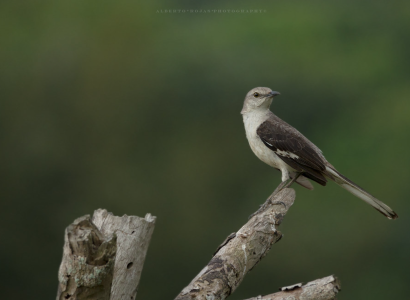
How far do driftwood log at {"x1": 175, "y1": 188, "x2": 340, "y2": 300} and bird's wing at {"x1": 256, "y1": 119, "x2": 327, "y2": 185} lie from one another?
55 centimetres

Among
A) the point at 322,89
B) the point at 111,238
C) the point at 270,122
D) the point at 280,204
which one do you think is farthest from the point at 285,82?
the point at 111,238

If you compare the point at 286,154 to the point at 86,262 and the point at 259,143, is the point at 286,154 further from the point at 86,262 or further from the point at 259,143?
the point at 86,262

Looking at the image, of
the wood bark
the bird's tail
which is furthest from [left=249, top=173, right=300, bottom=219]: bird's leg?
the wood bark

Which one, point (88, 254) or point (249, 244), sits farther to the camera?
point (249, 244)

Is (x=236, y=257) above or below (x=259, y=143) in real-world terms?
below

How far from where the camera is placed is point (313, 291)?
277 cm

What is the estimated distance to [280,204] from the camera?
3.66 m

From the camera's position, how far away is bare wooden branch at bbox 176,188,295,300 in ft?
9.04

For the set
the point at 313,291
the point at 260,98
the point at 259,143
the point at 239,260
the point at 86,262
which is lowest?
the point at 313,291

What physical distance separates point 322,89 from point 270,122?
6138 mm

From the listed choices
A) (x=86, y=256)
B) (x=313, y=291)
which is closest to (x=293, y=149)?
(x=313, y=291)

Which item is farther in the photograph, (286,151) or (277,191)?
(286,151)

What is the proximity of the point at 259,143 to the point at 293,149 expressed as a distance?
0.29 metres

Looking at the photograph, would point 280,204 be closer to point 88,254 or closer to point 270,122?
point 270,122
